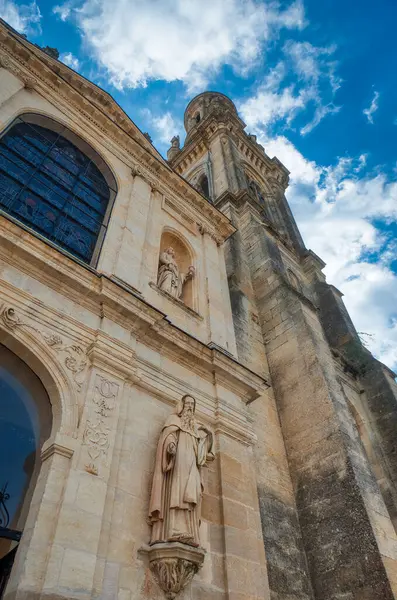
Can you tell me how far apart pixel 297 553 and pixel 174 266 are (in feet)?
20.0

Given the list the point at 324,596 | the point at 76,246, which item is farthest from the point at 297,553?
the point at 76,246

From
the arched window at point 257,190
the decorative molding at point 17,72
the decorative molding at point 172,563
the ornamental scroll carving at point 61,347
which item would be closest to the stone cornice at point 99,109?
the decorative molding at point 17,72

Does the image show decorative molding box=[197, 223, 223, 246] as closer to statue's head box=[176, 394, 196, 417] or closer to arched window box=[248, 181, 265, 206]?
statue's head box=[176, 394, 196, 417]

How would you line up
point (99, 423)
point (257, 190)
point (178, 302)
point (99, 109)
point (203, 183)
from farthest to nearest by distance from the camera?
point (257, 190) < point (203, 183) < point (99, 109) < point (178, 302) < point (99, 423)

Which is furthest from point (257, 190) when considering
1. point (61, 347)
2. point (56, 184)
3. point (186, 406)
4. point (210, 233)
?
point (61, 347)

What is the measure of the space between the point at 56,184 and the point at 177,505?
6960mm

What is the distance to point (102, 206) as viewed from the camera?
390 inches

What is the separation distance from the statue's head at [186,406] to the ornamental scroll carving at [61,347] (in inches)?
58.1

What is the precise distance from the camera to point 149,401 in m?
6.80

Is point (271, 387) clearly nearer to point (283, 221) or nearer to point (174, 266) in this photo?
point (174, 266)

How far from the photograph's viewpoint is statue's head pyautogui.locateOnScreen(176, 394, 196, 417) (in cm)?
649

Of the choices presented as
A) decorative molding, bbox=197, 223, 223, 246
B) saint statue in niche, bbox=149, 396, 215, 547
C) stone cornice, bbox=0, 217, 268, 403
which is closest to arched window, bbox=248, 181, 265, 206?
decorative molding, bbox=197, 223, 223, 246

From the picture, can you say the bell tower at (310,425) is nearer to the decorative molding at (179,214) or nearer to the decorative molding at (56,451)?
the decorative molding at (179,214)

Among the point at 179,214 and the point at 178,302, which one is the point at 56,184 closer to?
the point at 179,214
